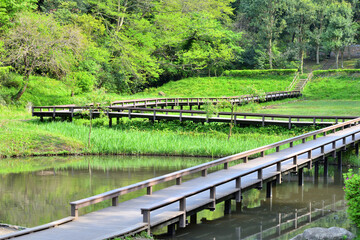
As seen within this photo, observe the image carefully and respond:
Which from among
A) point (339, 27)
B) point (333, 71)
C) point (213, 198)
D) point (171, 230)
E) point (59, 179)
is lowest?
point (59, 179)

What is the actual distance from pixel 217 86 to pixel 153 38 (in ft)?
33.4

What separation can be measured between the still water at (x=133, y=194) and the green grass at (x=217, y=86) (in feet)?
126

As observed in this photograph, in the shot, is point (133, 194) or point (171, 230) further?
point (133, 194)

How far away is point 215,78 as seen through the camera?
231 feet

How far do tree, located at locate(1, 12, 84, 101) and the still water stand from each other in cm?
1742

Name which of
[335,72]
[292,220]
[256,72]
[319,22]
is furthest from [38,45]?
[319,22]

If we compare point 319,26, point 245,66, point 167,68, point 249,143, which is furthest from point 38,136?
point 319,26

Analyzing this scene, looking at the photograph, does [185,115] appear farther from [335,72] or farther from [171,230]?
[335,72]

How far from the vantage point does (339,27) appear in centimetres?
7162

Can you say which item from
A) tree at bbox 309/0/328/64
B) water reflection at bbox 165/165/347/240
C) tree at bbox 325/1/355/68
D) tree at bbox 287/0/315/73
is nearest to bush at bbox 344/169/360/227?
water reflection at bbox 165/165/347/240

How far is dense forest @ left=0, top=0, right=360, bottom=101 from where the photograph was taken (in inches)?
1689

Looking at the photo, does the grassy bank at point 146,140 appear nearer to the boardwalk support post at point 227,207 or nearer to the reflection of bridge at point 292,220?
the reflection of bridge at point 292,220

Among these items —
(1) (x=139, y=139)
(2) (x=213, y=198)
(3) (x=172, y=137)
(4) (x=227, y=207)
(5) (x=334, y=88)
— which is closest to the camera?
(2) (x=213, y=198)

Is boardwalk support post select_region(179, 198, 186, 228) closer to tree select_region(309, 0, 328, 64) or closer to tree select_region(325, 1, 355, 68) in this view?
tree select_region(325, 1, 355, 68)
